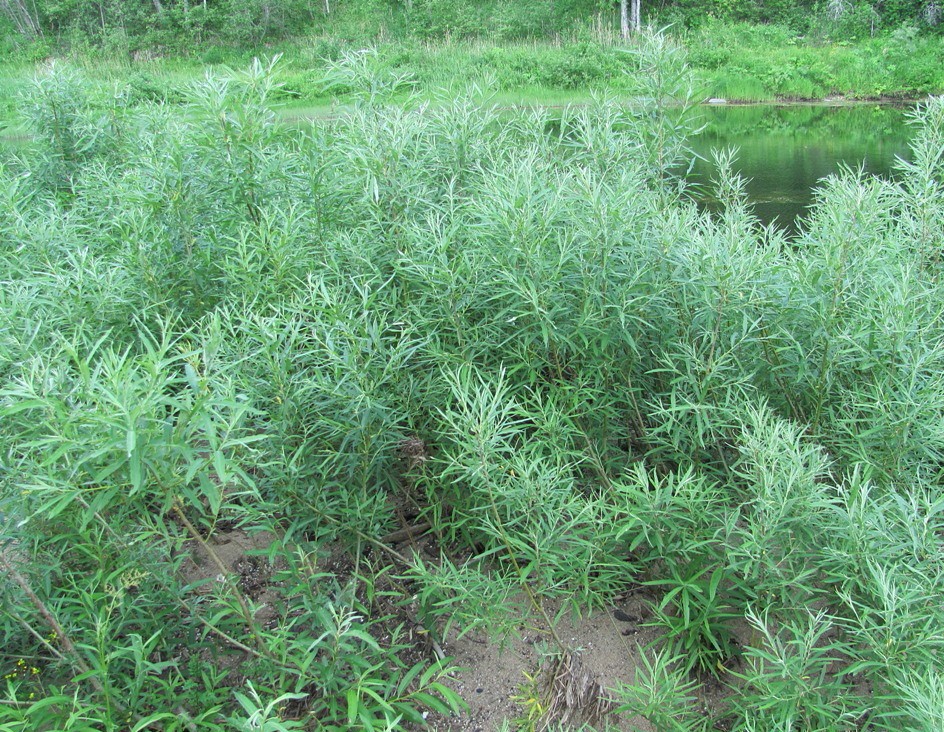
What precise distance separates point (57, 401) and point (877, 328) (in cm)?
234

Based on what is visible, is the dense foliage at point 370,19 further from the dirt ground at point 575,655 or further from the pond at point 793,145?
the dirt ground at point 575,655

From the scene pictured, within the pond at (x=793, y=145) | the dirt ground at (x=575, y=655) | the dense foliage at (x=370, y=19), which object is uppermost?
the dense foliage at (x=370, y=19)

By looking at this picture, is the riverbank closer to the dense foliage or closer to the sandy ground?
the dense foliage

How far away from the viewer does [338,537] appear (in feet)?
9.39

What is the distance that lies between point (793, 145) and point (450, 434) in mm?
10514

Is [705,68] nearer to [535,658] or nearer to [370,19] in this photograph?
[370,19]

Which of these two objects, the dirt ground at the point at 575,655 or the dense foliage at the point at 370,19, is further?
the dense foliage at the point at 370,19

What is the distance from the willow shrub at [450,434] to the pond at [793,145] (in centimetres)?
421

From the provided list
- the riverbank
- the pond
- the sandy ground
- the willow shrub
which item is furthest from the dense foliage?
the sandy ground

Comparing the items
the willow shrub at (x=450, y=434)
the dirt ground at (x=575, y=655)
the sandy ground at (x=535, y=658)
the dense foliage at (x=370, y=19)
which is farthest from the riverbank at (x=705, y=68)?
the dirt ground at (x=575, y=655)

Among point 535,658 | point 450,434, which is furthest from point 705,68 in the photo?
point 535,658

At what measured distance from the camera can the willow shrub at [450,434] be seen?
2.13m

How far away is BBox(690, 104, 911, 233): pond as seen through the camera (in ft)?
27.8

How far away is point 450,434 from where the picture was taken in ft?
8.50
